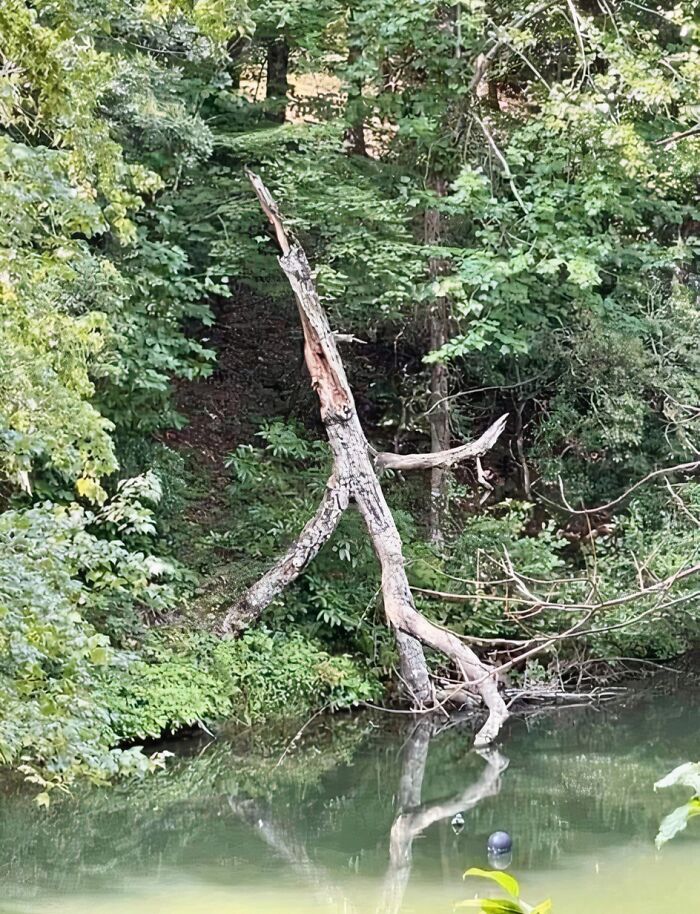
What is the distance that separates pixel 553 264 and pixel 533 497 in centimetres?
314

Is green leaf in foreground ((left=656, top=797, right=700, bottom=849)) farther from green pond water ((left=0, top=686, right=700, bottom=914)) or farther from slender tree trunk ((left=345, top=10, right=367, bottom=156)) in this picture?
slender tree trunk ((left=345, top=10, right=367, bottom=156))

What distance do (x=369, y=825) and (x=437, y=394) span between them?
15.6 feet

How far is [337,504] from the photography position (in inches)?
341

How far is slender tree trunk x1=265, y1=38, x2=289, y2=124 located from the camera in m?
10.2

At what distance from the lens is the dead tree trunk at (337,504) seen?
27.7 ft

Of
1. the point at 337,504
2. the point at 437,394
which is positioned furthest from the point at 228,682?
the point at 437,394

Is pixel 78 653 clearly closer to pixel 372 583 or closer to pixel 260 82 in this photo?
pixel 372 583

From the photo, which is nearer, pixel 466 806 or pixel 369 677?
pixel 466 806

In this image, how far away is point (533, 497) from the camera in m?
11.2

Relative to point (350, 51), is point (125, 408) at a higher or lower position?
lower

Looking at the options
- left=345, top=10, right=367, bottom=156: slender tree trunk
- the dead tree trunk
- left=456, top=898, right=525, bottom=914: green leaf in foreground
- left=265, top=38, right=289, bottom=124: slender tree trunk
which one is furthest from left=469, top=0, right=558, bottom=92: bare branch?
left=456, top=898, right=525, bottom=914: green leaf in foreground

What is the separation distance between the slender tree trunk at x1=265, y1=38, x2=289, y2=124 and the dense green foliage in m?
0.02

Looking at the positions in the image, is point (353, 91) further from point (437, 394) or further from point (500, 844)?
point (500, 844)

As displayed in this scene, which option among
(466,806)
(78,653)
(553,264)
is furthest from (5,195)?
(553,264)
